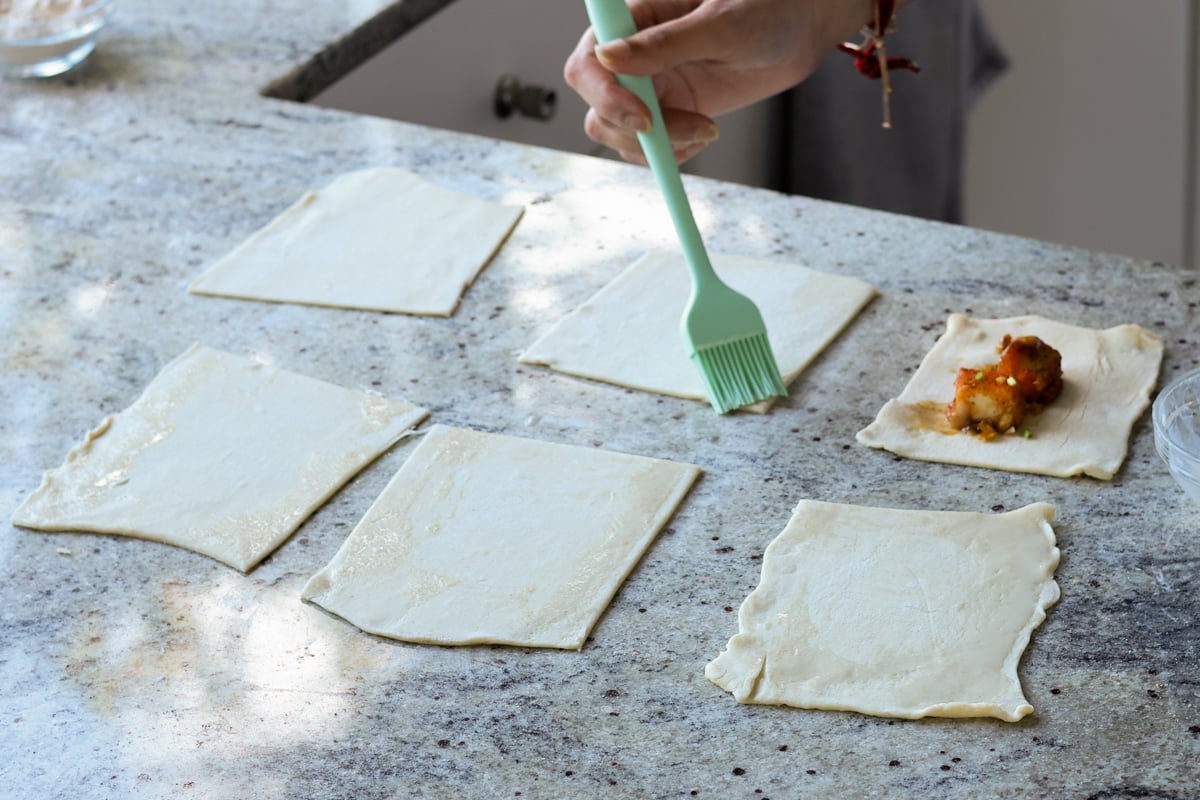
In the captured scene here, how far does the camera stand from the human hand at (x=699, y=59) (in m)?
1.13

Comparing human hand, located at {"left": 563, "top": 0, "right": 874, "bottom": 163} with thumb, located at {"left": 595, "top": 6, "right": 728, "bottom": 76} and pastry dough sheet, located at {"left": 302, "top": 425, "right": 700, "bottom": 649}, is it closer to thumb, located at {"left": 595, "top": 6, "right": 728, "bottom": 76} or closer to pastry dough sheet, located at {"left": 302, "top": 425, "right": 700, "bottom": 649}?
thumb, located at {"left": 595, "top": 6, "right": 728, "bottom": 76}

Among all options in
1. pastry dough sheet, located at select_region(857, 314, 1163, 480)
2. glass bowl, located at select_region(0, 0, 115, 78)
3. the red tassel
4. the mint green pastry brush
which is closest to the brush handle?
the mint green pastry brush

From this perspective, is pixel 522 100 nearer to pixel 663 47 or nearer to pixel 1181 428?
pixel 663 47

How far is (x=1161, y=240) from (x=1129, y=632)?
265 cm

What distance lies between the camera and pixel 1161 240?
3254mm

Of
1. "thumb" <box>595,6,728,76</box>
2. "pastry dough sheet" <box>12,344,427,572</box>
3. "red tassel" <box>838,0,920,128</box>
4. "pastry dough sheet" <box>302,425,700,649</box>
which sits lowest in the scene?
"pastry dough sheet" <box>302,425,700,649</box>

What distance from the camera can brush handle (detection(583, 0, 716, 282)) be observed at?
112 centimetres

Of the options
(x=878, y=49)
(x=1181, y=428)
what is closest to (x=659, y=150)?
(x=878, y=49)

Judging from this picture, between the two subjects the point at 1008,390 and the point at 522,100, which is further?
the point at 522,100

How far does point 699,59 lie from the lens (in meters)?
1.23

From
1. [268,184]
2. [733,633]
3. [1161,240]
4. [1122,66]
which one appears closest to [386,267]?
[268,184]

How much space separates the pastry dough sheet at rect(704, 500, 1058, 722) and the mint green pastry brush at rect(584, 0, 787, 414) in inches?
6.4

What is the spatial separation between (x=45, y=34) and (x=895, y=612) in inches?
56.1

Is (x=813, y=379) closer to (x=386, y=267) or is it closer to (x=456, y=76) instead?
(x=386, y=267)
